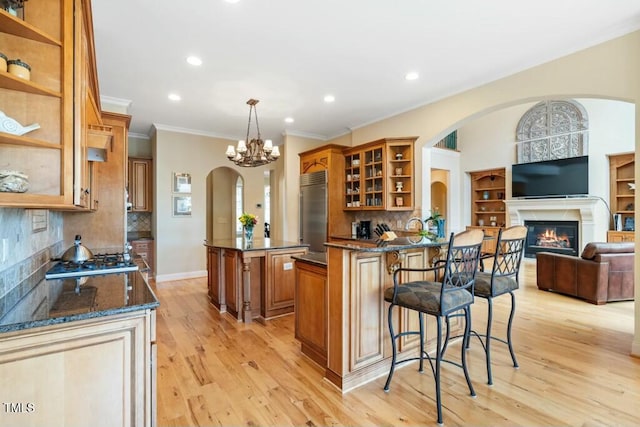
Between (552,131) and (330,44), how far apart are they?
696cm

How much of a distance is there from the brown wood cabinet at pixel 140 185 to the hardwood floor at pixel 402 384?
3464 mm

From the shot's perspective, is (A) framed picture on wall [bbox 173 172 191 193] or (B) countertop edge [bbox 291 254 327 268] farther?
(A) framed picture on wall [bbox 173 172 191 193]

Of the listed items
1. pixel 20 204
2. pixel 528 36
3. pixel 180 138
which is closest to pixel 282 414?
pixel 20 204

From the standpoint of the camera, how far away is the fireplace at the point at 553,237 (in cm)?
717

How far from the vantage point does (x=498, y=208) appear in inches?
348

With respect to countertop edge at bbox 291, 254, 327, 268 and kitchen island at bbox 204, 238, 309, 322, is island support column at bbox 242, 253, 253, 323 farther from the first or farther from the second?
countertop edge at bbox 291, 254, 327, 268

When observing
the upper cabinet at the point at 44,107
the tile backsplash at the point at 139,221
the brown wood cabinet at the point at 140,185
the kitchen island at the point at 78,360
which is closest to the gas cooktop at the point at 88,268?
the kitchen island at the point at 78,360

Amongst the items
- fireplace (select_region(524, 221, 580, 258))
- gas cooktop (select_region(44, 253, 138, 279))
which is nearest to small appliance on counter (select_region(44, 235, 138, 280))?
gas cooktop (select_region(44, 253, 138, 279))

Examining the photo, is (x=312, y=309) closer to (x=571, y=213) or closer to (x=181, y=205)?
(x=181, y=205)

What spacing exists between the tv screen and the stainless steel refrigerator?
5.49 meters

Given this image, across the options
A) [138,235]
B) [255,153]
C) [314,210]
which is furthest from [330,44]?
[138,235]

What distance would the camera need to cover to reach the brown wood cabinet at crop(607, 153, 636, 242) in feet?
20.8

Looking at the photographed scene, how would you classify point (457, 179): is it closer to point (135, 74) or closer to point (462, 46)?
point (462, 46)

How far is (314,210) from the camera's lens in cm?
583
